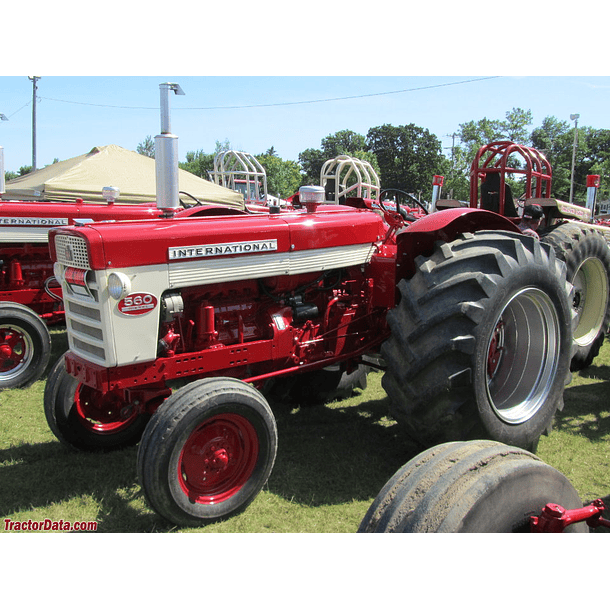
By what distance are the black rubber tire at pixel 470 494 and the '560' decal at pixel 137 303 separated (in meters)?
1.74

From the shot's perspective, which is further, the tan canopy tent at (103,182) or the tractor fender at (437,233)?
the tan canopy tent at (103,182)

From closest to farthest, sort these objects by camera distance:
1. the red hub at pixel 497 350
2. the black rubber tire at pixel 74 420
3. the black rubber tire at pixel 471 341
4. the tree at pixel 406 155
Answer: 1. the black rubber tire at pixel 471 341
2. the black rubber tire at pixel 74 420
3. the red hub at pixel 497 350
4. the tree at pixel 406 155

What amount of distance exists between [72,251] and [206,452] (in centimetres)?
128

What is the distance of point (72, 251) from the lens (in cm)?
307

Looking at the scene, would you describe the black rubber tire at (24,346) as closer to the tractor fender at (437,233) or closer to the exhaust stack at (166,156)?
the exhaust stack at (166,156)

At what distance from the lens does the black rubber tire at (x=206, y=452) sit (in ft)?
9.46

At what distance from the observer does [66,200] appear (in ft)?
29.4

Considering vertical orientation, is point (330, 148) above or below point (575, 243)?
above

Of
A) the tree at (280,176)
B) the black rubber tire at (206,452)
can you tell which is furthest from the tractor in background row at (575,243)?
the tree at (280,176)

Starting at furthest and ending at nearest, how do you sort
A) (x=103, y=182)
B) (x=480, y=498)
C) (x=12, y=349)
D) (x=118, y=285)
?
(x=103, y=182) → (x=12, y=349) → (x=118, y=285) → (x=480, y=498)

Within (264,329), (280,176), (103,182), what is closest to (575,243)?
(264,329)

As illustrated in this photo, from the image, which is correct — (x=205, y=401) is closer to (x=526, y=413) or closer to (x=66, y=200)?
(x=526, y=413)

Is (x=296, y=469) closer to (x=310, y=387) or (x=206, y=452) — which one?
(x=206, y=452)

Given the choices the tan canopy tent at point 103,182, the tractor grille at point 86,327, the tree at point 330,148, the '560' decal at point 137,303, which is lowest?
the tractor grille at point 86,327
